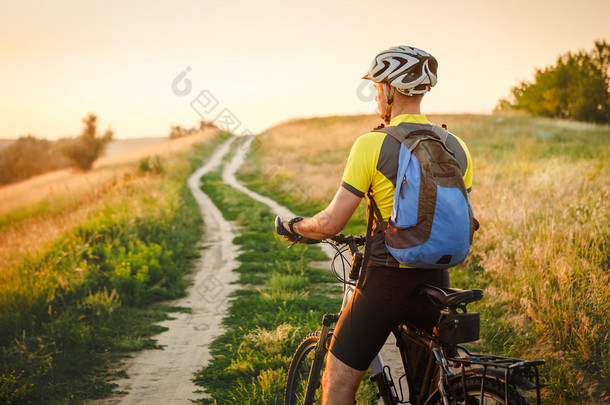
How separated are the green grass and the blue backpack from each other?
231 centimetres

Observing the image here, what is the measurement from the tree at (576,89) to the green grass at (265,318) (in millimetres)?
43956

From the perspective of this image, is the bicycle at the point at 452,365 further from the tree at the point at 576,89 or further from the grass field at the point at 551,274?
the tree at the point at 576,89

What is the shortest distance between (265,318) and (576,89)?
165ft

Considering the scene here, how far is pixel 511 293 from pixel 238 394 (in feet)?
11.5

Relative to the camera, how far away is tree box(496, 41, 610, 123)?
4431 cm

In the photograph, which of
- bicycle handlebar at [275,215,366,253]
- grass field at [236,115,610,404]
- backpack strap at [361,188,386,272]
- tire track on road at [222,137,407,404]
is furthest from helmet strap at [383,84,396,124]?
grass field at [236,115,610,404]

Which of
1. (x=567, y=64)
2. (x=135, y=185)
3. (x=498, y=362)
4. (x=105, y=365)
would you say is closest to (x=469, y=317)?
(x=498, y=362)

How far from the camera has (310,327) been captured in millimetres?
5648

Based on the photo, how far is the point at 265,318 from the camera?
6176 millimetres

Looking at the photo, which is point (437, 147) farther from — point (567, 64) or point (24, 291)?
point (567, 64)

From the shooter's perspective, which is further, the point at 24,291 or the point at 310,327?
the point at 24,291

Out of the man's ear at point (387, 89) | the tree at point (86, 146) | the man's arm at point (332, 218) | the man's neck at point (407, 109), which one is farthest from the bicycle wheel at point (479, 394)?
the tree at point (86, 146)

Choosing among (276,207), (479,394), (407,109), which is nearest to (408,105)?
(407,109)

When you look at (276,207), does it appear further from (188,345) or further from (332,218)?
(332,218)
